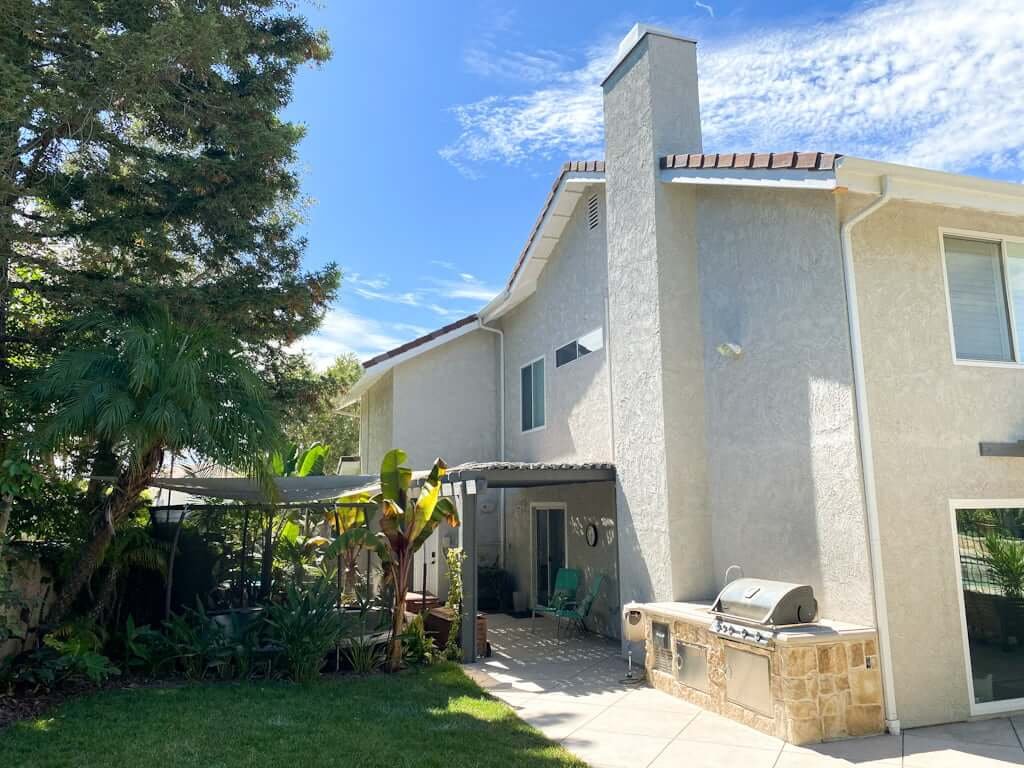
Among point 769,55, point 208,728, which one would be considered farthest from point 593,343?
point 208,728

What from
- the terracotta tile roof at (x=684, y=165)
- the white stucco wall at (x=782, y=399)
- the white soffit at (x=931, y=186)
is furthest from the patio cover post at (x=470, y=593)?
the white soffit at (x=931, y=186)

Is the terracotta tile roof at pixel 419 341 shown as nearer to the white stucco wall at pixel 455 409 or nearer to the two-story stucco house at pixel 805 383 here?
the white stucco wall at pixel 455 409

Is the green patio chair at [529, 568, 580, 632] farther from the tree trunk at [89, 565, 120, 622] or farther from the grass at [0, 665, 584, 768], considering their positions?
the tree trunk at [89, 565, 120, 622]

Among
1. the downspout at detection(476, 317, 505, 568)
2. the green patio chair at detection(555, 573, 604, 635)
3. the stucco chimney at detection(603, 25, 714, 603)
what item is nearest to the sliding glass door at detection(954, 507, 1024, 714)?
the stucco chimney at detection(603, 25, 714, 603)

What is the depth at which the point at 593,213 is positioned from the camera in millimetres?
15492

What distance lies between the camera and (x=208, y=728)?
8.24m

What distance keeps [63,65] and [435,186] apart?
15.6 metres

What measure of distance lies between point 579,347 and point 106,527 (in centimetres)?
977

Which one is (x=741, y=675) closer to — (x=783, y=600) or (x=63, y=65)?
(x=783, y=600)

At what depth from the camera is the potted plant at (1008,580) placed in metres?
8.80

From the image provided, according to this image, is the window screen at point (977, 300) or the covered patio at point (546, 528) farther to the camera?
the covered patio at point (546, 528)

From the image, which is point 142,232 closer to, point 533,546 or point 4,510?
point 4,510

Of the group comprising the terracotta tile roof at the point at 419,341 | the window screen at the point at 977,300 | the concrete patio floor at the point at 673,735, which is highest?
the terracotta tile roof at the point at 419,341

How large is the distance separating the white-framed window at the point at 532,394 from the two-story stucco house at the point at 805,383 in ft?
6.96
